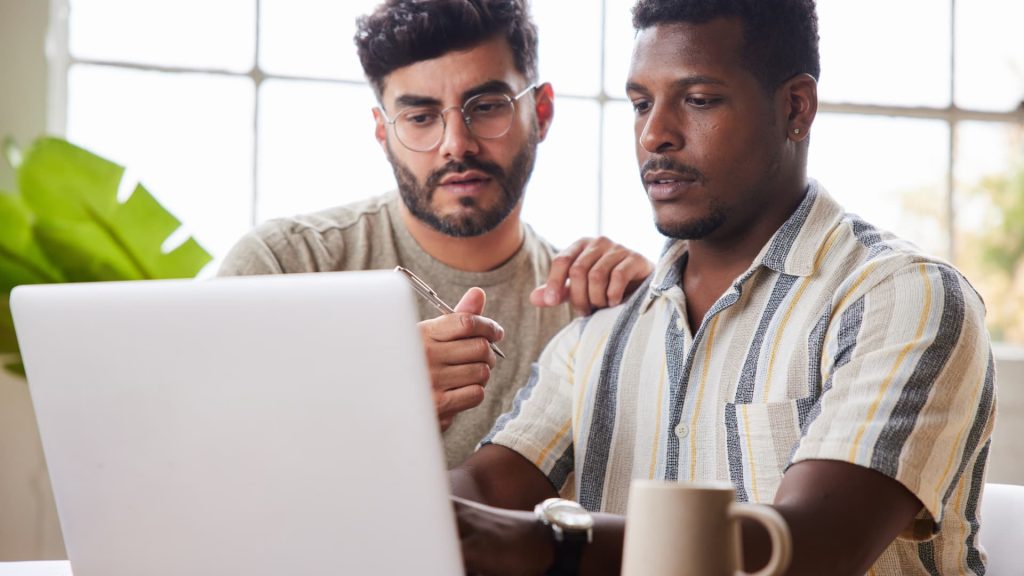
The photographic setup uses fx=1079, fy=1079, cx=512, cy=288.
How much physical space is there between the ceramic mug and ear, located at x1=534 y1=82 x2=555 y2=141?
1.62 m

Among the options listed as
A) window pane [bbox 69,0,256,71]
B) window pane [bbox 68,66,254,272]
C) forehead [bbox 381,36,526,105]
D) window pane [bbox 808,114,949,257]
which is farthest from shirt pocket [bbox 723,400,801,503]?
window pane [bbox 808,114,949,257]

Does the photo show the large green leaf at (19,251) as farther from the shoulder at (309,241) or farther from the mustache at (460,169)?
the mustache at (460,169)

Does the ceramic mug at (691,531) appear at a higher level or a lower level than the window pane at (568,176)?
lower

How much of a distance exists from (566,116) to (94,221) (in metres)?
1.38

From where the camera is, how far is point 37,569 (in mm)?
1382

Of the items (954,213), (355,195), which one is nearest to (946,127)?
(954,213)

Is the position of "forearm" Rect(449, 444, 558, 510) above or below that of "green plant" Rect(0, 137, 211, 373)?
below

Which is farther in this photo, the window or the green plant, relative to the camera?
the window

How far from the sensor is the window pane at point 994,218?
3.55 meters

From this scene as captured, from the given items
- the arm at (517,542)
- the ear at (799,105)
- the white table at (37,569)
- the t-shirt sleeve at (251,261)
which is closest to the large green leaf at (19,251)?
the t-shirt sleeve at (251,261)

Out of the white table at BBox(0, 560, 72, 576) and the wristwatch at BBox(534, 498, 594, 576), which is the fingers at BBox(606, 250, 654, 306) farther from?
the white table at BBox(0, 560, 72, 576)

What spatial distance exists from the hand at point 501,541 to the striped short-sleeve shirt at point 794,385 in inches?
13.5

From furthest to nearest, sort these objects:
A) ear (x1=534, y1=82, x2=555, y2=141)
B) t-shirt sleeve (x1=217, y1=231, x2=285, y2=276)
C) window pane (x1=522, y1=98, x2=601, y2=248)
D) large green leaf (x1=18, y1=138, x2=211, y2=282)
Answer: window pane (x1=522, y1=98, x2=601, y2=248) < large green leaf (x1=18, y1=138, x2=211, y2=282) < ear (x1=534, y1=82, x2=555, y2=141) < t-shirt sleeve (x1=217, y1=231, x2=285, y2=276)

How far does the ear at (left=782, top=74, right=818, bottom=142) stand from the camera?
1.54 meters
